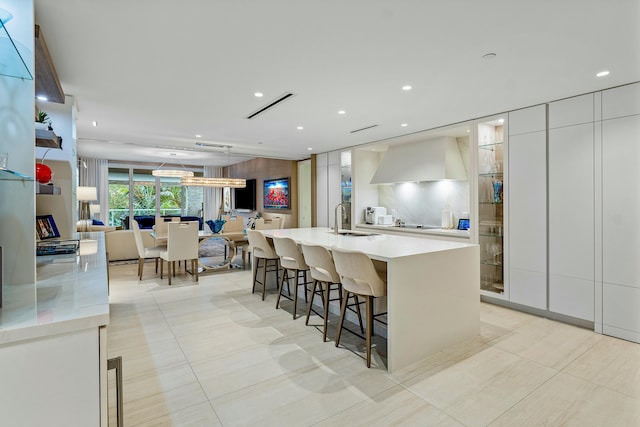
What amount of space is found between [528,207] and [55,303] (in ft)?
13.9

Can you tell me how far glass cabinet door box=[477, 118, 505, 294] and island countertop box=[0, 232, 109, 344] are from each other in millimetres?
4138

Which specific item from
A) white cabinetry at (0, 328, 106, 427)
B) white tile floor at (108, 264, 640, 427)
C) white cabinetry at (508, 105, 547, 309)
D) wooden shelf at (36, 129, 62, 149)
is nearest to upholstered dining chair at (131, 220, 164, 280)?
white tile floor at (108, 264, 640, 427)

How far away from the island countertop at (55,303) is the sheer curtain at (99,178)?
929 centimetres

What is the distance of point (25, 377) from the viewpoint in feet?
3.34

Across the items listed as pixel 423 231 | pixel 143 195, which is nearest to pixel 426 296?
pixel 423 231

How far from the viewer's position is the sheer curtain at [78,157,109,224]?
960cm

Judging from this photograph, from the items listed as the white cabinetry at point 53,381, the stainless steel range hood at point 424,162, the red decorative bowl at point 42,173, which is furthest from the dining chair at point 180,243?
the white cabinetry at point 53,381

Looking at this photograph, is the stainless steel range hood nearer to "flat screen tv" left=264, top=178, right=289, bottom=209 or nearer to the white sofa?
"flat screen tv" left=264, top=178, right=289, bottom=209

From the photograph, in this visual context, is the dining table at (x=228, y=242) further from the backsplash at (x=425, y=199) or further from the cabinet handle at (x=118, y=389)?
the cabinet handle at (x=118, y=389)

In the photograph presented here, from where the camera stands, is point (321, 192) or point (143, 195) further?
point (143, 195)

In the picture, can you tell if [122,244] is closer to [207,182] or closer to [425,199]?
[207,182]

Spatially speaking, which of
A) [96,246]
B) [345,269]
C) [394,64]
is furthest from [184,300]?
[394,64]

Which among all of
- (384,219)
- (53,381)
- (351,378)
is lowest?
(351,378)

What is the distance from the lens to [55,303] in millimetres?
1270
